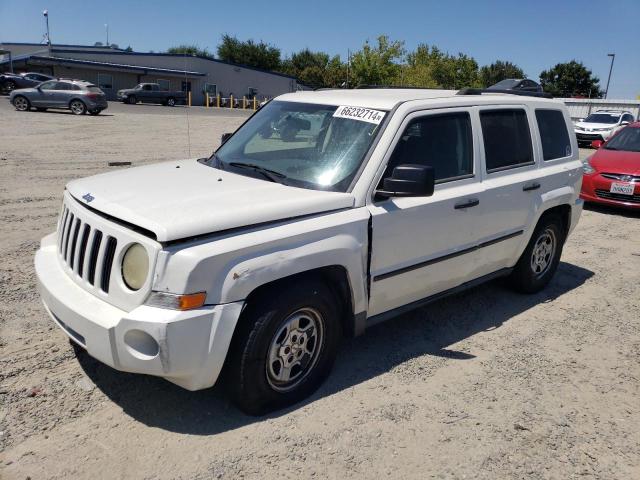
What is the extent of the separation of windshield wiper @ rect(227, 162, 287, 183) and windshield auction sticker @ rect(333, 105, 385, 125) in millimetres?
666

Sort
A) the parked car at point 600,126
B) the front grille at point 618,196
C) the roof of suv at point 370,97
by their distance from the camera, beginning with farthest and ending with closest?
the parked car at point 600,126
the front grille at point 618,196
the roof of suv at point 370,97

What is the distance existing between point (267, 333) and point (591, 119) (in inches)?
961

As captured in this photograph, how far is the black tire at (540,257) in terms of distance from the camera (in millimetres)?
5289

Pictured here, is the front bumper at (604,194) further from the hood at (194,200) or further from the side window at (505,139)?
the hood at (194,200)

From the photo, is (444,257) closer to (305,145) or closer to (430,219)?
(430,219)

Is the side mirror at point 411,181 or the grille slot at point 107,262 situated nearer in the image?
the grille slot at point 107,262

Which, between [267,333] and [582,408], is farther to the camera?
[582,408]

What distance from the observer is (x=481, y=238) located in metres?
4.47

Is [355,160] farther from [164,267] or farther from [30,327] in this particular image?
[30,327]

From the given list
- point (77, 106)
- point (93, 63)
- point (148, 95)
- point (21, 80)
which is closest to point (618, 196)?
point (77, 106)

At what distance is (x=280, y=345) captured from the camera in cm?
327

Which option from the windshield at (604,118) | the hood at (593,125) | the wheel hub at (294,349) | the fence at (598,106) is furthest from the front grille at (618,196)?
the fence at (598,106)

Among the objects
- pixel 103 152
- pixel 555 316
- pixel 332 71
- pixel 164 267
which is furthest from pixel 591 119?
pixel 332 71

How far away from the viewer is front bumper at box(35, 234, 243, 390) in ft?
9.03
